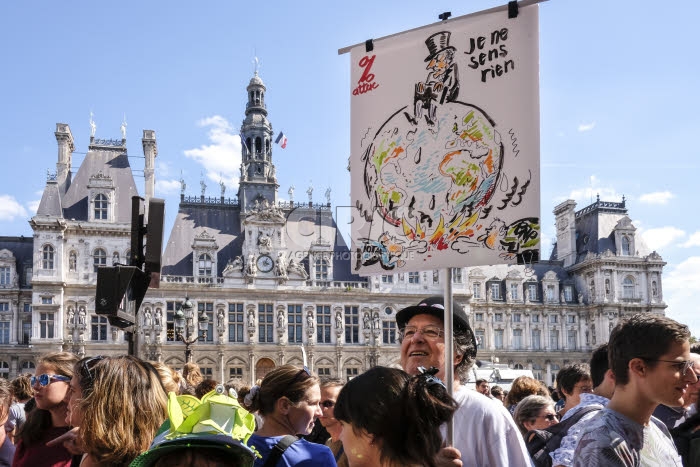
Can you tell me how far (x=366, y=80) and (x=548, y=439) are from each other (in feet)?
8.60

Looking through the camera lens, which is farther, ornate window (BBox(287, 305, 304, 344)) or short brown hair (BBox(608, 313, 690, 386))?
ornate window (BBox(287, 305, 304, 344))

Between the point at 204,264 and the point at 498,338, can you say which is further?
the point at 498,338

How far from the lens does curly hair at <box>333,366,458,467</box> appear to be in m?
2.65

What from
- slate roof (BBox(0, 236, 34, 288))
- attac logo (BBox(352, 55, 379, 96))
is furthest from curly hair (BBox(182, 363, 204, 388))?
slate roof (BBox(0, 236, 34, 288))

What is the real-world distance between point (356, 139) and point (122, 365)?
69.0 inches

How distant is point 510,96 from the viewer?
368 centimetres

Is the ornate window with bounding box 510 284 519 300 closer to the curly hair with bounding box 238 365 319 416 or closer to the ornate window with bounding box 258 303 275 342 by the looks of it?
the ornate window with bounding box 258 303 275 342

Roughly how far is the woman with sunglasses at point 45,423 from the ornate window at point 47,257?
31034 mm

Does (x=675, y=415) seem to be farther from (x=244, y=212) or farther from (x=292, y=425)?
(x=244, y=212)

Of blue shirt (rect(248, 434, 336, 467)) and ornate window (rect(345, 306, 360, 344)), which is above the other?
blue shirt (rect(248, 434, 336, 467))

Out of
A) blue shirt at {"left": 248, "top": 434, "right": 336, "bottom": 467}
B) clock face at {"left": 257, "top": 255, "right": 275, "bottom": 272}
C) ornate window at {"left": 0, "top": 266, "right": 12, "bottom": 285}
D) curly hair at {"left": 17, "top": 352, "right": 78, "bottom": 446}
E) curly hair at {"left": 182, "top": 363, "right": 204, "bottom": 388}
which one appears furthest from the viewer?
clock face at {"left": 257, "top": 255, "right": 275, "bottom": 272}

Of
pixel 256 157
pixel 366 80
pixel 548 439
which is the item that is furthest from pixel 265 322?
pixel 366 80

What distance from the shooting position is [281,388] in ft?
14.3

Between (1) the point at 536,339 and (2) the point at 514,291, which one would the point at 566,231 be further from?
(1) the point at 536,339
